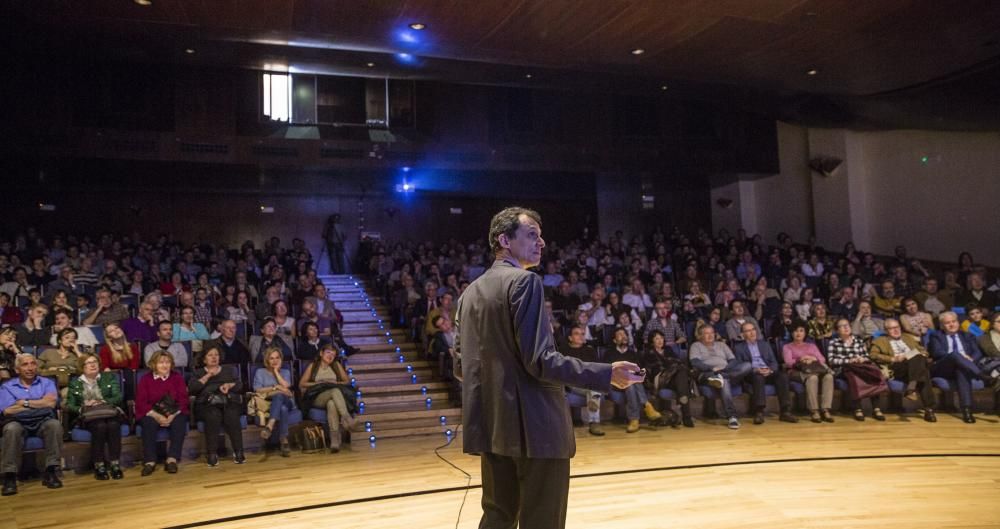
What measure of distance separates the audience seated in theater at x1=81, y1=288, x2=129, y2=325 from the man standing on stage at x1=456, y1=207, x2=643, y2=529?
19.5 ft

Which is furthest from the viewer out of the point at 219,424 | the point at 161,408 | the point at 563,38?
the point at 563,38

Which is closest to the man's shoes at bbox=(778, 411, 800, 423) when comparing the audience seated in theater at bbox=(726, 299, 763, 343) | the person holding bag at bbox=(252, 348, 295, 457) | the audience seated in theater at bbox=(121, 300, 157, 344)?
the audience seated in theater at bbox=(726, 299, 763, 343)

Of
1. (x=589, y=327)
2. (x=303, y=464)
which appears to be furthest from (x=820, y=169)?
(x=303, y=464)

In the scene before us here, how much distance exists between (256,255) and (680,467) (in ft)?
26.1

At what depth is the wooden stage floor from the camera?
3.71 m

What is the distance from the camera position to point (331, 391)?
6.16 metres

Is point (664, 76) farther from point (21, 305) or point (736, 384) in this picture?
point (21, 305)

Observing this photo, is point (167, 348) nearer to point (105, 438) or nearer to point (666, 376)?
point (105, 438)

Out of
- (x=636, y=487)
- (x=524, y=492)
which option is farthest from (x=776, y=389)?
(x=524, y=492)

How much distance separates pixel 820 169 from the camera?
12914 mm

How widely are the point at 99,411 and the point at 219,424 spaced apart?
2.70 ft

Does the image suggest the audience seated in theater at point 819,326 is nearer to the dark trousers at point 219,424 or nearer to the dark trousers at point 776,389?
the dark trousers at point 776,389

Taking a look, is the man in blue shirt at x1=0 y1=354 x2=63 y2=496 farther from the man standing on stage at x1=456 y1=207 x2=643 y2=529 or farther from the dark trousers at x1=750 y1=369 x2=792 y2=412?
the dark trousers at x1=750 y1=369 x2=792 y2=412

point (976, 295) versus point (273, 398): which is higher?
point (976, 295)
